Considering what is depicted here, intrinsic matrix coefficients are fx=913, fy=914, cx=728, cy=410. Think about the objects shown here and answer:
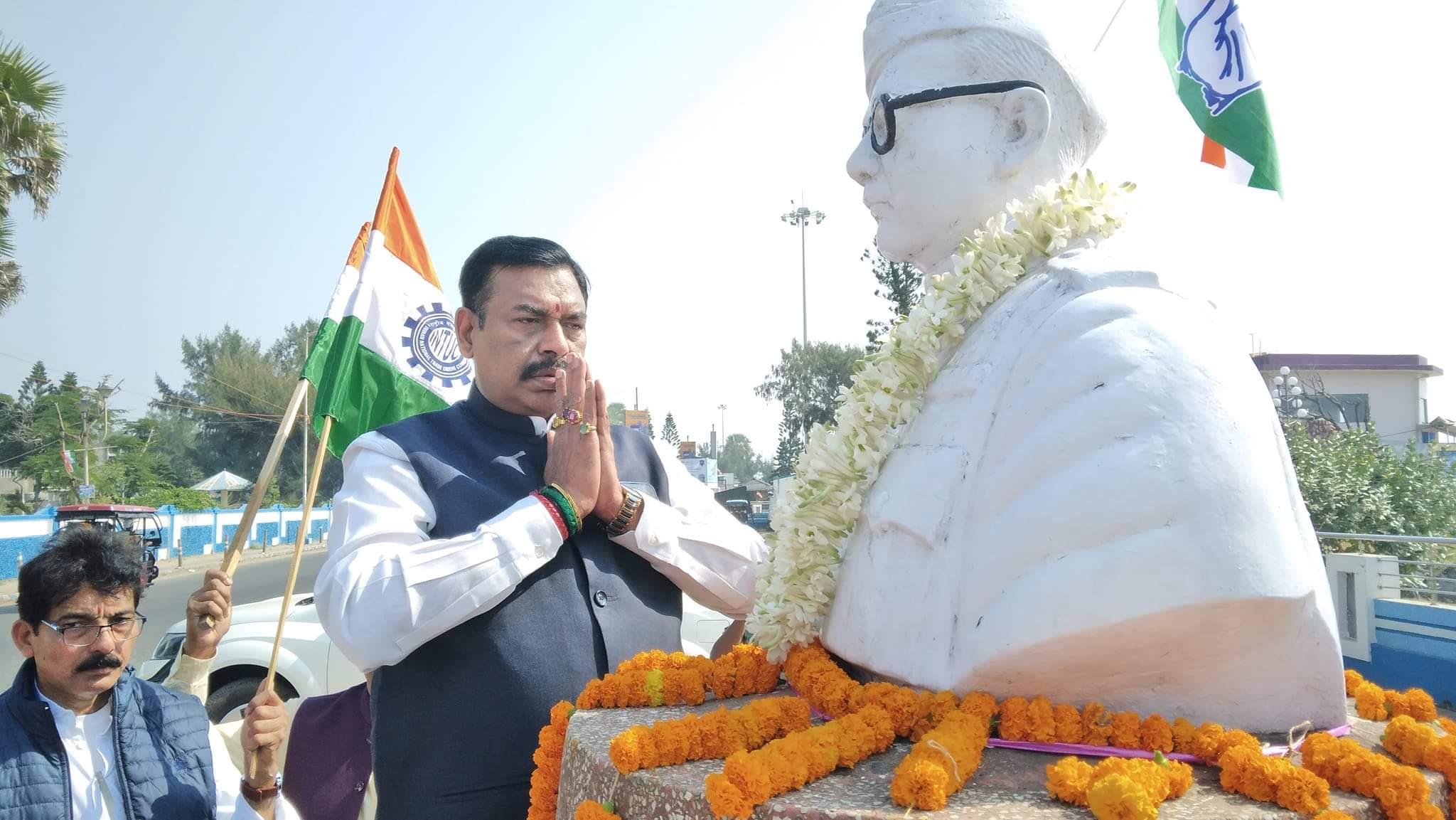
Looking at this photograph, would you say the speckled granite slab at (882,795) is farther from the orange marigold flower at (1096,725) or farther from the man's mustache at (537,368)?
the man's mustache at (537,368)

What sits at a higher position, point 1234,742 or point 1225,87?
point 1225,87

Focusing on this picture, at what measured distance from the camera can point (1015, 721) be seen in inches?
58.2

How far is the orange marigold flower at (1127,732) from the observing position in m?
1.44

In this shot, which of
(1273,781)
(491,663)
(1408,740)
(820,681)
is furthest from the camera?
(491,663)

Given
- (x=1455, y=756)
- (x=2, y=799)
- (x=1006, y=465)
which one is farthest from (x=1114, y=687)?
(x=2, y=799)

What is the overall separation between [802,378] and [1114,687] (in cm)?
3454

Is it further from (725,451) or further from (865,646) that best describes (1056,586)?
(725,451)

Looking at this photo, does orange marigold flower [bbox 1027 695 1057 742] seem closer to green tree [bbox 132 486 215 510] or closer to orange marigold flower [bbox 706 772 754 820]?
orange marigold flower [bbox 706 772 754 820]

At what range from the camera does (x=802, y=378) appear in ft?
118

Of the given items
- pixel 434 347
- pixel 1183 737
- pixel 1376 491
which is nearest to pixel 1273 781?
pixel 1183 737

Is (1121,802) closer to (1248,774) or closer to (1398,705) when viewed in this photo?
(1248,774)

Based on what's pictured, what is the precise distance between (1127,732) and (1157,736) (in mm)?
44

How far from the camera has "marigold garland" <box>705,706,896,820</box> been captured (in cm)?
130

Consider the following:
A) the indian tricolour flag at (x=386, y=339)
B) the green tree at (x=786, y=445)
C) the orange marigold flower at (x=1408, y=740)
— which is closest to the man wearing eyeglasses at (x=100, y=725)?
the indian tricolour flag at (x=386, y=339)
